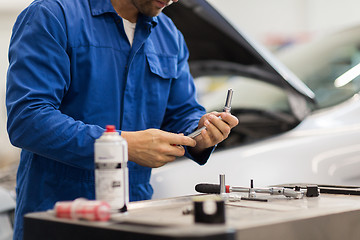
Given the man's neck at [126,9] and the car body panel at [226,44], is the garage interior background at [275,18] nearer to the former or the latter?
the car body panel at [226,44]

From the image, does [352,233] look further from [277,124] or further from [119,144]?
[277,124]

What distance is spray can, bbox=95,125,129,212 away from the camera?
3.37 ft

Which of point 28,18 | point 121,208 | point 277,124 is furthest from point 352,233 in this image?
point 277,124

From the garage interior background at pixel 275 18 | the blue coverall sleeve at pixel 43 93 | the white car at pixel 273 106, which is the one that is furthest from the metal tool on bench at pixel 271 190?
the garage interior background at pixel 275 18

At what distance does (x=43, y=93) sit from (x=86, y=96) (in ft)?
0.50

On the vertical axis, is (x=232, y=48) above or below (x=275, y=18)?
below

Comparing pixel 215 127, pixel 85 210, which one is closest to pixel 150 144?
pixel 215 127

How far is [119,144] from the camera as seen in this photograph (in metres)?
1.03

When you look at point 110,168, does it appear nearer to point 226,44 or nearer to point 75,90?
point 75,90

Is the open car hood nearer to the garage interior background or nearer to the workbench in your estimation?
the workbench

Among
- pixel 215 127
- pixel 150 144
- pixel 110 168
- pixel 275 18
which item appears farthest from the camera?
pixel 275 18

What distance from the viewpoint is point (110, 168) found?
103 centimetres

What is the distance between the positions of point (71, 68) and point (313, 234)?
775mm

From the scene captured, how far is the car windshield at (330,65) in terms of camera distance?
230 cm
